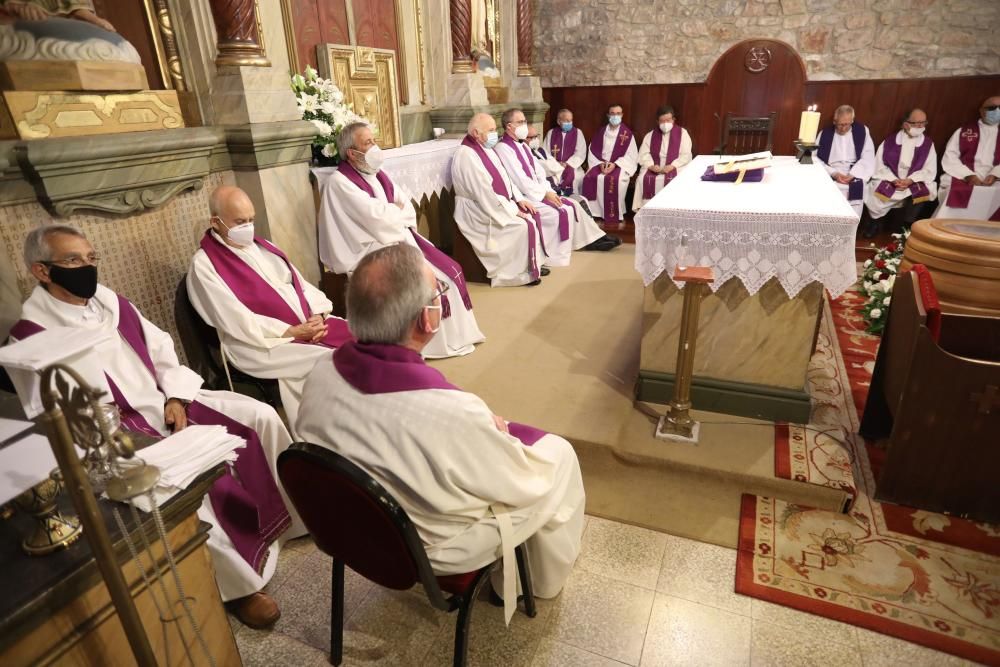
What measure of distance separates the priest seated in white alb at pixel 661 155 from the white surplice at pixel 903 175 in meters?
2.22

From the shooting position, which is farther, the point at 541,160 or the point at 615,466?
the point at 541,160

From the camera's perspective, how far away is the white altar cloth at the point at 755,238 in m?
2.65

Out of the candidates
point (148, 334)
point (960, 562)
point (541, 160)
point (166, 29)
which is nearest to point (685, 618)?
point (960, 562)

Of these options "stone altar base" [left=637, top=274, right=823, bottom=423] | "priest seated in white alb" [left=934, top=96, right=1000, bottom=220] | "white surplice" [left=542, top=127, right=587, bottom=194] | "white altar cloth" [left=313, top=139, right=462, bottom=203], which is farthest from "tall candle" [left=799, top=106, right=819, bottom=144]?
"white surplice" [left=542, top=127, right=587, bottom=194]

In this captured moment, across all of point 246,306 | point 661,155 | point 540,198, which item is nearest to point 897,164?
point 661,155

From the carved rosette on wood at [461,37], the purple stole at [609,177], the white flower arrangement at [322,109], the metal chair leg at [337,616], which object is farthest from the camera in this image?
the purple stole at [609,177]

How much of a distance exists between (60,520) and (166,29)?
310 centimetres

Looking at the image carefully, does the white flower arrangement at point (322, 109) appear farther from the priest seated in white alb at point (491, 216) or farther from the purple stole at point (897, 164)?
the purple stole at point (897, 164)

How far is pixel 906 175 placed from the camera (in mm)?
7000

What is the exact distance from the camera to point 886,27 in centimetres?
701

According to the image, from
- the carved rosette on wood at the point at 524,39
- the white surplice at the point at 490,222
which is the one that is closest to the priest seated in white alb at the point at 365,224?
the white surplice at the point at 490,222

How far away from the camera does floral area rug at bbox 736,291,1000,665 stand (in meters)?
2.07

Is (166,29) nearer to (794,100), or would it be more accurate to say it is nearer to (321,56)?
(321,56)

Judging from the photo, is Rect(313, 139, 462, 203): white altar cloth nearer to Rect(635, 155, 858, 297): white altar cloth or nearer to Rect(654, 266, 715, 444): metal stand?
Rect(635, 155, 858, 297): white altar cloth
